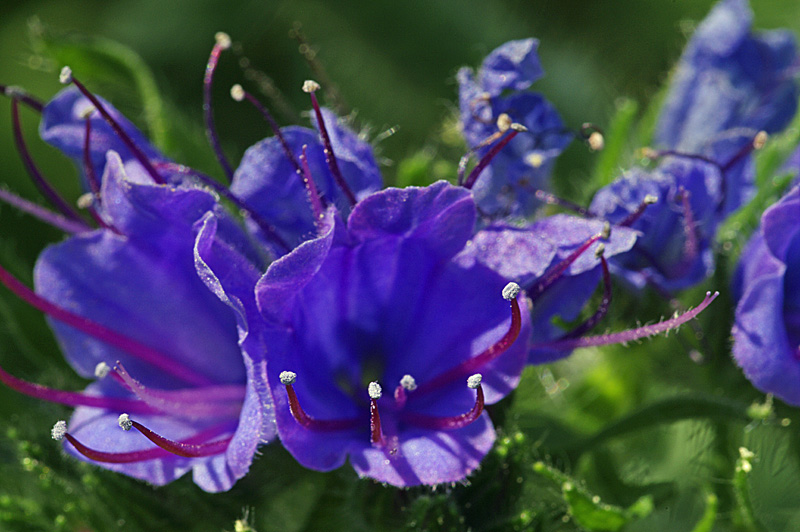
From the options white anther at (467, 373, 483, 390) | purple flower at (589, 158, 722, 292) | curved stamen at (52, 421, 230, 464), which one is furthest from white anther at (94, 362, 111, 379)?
purple flower at (589, 158, 722, 292)

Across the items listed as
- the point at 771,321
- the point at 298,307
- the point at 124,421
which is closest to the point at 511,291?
the point at 298,307

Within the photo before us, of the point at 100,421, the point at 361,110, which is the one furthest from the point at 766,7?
the point at 100,421

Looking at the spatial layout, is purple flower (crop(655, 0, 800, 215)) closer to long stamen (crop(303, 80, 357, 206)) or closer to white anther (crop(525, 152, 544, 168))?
white anther (crop(525, 152, 544, 168))

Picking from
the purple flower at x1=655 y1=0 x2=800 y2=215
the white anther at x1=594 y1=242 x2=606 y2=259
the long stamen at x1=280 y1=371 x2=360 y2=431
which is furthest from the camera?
the purple flower at x1=655 y1=0 x2=800 y2=215

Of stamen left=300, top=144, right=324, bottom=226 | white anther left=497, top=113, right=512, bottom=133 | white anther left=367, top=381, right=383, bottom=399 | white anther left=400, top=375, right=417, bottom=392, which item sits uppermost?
white anther left=497, top=113, right=512, bottom=133

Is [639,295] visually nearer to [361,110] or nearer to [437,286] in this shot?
[437,286]

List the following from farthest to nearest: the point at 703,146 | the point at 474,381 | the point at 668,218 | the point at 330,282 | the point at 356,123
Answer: the point at 356,123
the point at 703,146
the point at 668,218
the point at 330,282
the point at 474,381

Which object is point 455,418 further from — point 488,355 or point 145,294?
point 145,294
